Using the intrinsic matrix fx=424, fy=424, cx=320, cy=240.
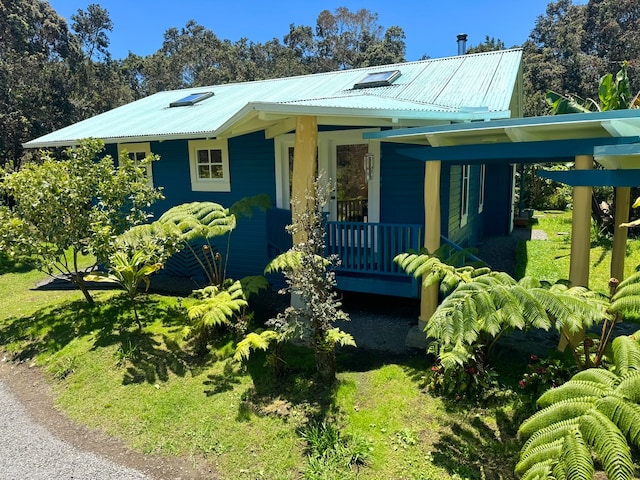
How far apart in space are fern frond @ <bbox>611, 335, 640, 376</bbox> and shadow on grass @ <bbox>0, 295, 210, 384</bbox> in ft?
15.1

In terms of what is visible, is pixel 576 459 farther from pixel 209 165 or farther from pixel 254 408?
pixel 209 165

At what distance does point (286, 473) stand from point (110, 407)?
2458mm

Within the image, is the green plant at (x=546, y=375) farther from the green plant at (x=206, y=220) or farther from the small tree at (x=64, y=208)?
the small tree at (x=64, y=208)

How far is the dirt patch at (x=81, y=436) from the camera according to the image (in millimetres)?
3850

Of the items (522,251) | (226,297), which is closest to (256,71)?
(522,251)

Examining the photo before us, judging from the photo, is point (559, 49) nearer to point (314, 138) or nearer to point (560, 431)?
point (314, 138)

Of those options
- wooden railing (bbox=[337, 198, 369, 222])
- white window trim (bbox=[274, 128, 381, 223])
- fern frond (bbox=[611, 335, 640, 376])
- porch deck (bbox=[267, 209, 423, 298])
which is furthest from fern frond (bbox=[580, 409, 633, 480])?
wooden railing (bbox=[337, 198, 369, 222])

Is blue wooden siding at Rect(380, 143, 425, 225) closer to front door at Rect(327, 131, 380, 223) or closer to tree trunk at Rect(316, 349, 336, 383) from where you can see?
front door at Rect(327, 131, 380, 223)

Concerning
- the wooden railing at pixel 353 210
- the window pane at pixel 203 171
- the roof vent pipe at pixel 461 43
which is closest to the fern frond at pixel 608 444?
the wooden railing at pixel 353 210

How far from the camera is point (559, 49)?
3653 centimetres

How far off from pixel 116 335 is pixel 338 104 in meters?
4.79

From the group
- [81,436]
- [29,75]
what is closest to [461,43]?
[81,436]

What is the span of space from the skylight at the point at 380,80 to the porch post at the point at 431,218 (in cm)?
435

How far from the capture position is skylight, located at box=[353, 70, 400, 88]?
30.0ft
